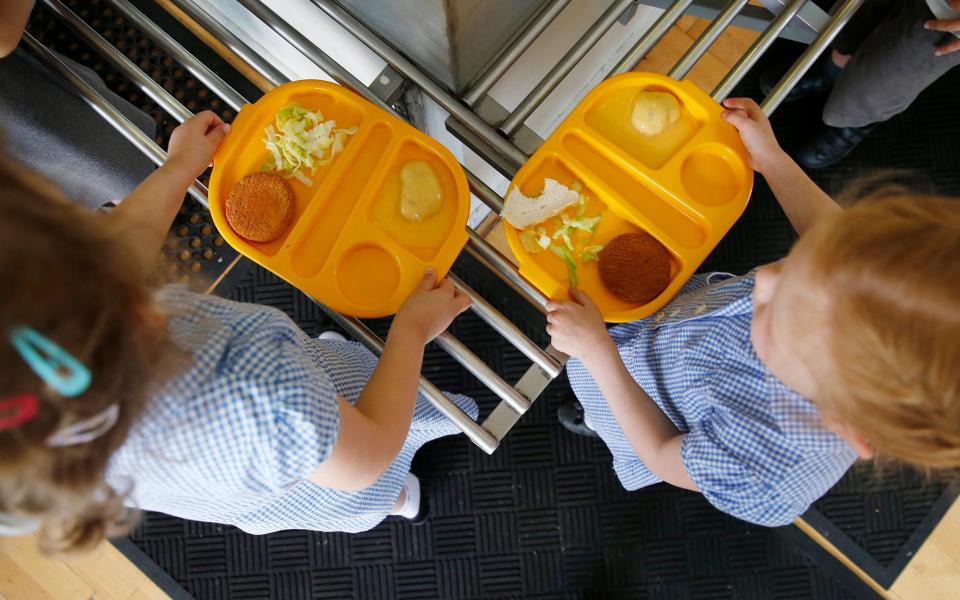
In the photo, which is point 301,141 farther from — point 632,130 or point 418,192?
point 632,130

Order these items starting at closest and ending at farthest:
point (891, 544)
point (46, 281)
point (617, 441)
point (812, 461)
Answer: point (46, 281)
point (812, 461)
point (617, 441)
point (891, 544)

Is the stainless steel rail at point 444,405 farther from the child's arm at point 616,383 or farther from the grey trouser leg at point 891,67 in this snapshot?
the grey trouser leg at point 891,67

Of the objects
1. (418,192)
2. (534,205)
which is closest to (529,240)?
(534,205)

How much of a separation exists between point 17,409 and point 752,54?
2.59ft

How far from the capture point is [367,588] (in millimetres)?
1178

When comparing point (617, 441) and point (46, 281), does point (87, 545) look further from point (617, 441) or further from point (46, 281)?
point (617, 441)

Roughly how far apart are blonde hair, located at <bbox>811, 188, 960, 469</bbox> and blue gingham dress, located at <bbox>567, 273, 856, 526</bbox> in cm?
9

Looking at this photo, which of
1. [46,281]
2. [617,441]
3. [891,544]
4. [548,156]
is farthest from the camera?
[891,544]

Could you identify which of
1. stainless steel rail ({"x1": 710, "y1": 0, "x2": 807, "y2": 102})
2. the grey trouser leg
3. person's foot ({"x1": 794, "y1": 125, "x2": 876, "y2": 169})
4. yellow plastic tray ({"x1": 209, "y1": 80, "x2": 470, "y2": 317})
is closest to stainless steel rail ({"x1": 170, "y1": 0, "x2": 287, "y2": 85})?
yellow plastic tray ({"x1": 209, "y1": 80, "x2": 470, "y2": 317})

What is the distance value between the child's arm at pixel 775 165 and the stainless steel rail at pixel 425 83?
0.25 meters

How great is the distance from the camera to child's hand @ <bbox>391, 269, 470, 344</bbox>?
670mm

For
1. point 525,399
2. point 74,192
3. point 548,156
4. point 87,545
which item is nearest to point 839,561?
point 525,399

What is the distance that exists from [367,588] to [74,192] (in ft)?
2.79

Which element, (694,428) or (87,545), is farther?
(694,428)
